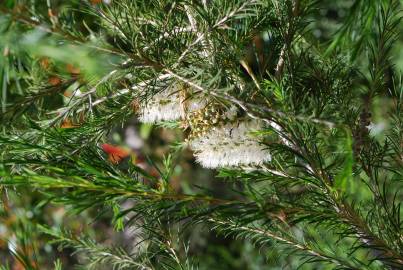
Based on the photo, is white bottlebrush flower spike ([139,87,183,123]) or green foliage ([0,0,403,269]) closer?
green foliage ([0,0,403,269])

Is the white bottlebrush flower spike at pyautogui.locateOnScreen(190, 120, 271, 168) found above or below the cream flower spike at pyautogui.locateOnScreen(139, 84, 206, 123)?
below

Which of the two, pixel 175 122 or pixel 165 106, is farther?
pixel 175 122

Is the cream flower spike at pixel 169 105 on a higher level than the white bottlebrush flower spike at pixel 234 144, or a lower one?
higher

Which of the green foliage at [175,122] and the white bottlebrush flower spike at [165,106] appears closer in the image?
the green foliage at [175,122]

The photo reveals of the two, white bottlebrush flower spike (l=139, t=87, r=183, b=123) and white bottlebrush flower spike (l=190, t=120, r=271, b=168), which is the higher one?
white bottlebrush flower spike (l=139, t=87, r=183, b=123)

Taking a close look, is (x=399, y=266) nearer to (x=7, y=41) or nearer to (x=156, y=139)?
(x=7, y=41)

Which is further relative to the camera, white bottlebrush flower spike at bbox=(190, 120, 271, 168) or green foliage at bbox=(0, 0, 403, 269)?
white bottlebrush flower spike at bbox=(190, 120, 271, 168)

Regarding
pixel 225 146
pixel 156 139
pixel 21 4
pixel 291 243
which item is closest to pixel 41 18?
pixel 21 4

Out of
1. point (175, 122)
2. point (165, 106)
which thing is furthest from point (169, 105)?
point (175, 122)

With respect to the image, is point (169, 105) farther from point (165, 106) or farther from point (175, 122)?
point (175, 122)
